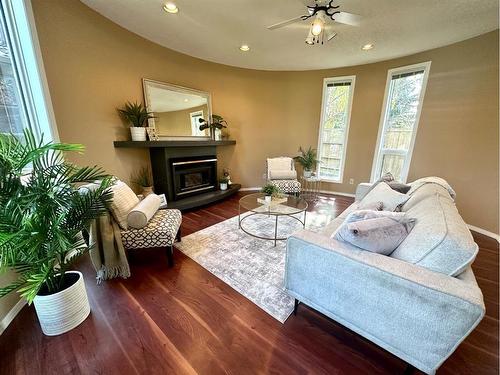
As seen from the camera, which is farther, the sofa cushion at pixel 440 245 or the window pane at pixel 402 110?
the window pane at pixel 402 110

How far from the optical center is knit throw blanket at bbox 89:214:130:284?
1752 mm

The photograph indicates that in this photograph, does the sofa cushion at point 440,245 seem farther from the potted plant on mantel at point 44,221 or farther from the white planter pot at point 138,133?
the white planter pot at point 138,133

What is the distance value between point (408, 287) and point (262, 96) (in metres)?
4.57

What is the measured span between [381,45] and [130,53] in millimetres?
3787

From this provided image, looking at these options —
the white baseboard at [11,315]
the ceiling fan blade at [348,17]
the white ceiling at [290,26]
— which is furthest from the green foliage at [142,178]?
the ceiling fan blade at [348,17]

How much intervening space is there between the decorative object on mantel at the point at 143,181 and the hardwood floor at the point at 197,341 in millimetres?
1667

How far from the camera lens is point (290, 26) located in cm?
258

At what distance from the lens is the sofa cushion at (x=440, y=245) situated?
962mm

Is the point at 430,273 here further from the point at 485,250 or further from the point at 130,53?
the point at 130,53

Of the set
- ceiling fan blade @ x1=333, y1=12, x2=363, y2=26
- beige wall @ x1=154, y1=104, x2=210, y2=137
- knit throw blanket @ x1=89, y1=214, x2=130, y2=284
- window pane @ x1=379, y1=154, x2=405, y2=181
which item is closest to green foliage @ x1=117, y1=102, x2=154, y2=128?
beige wall @ x1=154, y1=104, x2=210, y2=137

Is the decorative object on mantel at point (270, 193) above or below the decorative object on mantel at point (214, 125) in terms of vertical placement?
below

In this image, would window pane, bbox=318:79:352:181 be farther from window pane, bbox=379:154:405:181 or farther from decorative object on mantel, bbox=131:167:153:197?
decorative object on mantel, bbox=131:167:153:197

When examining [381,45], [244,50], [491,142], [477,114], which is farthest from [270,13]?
[491,142]

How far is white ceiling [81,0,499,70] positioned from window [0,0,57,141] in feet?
2.66
